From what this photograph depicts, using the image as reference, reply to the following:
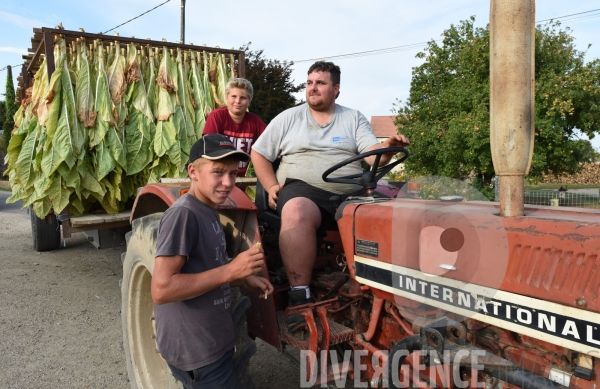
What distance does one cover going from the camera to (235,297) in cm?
222

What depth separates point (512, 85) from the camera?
4.87ft

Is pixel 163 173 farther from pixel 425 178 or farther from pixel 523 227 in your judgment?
pixel 523 227

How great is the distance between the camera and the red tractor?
4.81ft

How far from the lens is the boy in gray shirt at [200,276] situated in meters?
1.71

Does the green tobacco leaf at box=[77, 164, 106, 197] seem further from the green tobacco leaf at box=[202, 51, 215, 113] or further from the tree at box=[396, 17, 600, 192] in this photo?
the tree at box=[396, 17, 600, 192]

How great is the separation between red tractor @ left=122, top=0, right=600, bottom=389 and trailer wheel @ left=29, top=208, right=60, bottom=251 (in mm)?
4745

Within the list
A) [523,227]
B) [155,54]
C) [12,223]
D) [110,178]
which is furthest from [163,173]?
[12,223]

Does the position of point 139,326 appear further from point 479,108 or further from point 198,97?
point 479,108

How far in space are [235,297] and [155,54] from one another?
12.1 ft

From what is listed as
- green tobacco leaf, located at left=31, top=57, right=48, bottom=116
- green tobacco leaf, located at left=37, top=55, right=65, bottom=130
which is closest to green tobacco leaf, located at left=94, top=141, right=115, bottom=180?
green tobacco leaf, located at left=37, top=55, right=65, bottom=130

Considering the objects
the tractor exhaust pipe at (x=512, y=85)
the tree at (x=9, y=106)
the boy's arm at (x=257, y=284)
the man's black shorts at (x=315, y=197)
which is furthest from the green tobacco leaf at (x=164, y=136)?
the tree at (x=9, y=106)

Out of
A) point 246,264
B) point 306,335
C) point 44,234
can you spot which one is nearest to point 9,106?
point 44,234

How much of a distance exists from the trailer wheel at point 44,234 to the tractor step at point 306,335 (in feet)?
16.9

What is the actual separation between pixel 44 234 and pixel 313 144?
527cm
